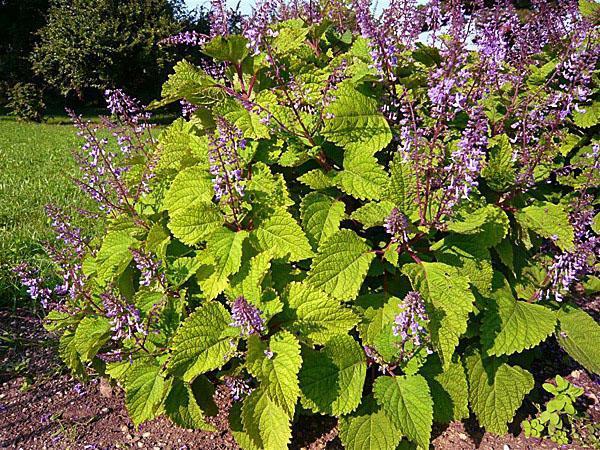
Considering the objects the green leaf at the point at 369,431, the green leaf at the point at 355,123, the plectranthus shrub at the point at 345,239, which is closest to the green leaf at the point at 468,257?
the plectranthus shrub at the point at 345,239

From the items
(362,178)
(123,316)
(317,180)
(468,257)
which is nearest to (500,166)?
(468,257)

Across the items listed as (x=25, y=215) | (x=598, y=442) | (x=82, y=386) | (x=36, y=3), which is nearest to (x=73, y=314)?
(x=82, y=386)

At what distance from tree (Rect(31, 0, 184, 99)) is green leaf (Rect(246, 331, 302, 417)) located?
2091 centimetres

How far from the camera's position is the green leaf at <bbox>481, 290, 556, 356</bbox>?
2645 millimetres

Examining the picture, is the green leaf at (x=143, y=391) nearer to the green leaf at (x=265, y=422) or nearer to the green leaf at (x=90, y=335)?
the green leaf at (x=90, y=335)

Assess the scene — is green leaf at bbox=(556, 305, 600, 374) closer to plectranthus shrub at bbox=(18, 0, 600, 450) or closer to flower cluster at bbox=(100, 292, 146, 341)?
plectranthus shrub at bbox=(18, 0, 600, 450)

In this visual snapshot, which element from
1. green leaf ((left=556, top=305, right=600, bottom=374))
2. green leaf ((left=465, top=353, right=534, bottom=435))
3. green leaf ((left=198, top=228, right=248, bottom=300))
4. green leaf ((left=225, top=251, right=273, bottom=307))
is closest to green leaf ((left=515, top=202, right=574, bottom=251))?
green leaf ((left=556, top=305, right=600, bottom=374))

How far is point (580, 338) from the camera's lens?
289 centimetres

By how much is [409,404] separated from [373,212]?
Result: 2.96ft

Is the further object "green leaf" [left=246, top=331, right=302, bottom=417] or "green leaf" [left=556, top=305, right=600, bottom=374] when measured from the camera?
"green leaf" [left=556, top=305, right=600, bottom=374]

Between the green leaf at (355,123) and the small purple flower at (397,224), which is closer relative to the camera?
the small purple flower at (397,224)

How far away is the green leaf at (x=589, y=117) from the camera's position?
3.15 meters

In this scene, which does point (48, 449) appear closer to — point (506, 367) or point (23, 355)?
point (23, 355)

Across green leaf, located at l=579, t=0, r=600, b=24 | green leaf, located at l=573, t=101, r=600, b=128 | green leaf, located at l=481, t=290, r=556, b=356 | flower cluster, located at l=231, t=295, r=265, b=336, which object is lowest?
green leaf, located at l=481, t=290, r=556, b=356
